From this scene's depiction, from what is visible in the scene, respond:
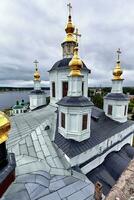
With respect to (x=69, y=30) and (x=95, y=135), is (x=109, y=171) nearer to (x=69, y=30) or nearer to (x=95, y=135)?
(x=95, y=135)

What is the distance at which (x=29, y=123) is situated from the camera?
10.1 meters

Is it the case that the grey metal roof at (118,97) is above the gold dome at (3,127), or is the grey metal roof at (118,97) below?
above

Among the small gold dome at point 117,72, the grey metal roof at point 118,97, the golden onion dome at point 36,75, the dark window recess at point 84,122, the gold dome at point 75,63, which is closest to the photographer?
the gold dome at point 75,63

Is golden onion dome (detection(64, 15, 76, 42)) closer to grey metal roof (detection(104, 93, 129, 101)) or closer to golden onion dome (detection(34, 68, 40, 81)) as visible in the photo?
grey metal roof (detection(104, 93, 129, 101))

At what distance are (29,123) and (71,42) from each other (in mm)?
8007

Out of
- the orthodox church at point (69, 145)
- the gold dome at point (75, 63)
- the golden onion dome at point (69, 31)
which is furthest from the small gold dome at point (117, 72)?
the gold dome at point (75, 63)

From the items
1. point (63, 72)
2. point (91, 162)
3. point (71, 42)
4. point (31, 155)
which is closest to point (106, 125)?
point (91, 162)

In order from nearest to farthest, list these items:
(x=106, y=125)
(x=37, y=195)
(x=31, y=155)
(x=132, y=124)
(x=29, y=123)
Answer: (x=37, y=195) < (x=31, y=155) < (x=29, y=123) < (x=106, y=125) < (x=132, y=124)

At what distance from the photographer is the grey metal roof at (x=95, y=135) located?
7.73 m

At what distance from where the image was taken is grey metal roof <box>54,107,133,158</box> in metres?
7.73

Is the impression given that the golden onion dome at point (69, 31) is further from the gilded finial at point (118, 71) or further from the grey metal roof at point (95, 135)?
the grey metal roof at point (95, 135)

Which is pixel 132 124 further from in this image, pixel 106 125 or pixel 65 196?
pixel 65 196

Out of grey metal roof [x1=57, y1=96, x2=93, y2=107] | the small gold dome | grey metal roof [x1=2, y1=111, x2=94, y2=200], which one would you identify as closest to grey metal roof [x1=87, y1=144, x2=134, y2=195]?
grey metal roof [x1=2, y1=111, x2=94, y2=200]

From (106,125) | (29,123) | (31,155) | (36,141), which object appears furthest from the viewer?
(106,125)
